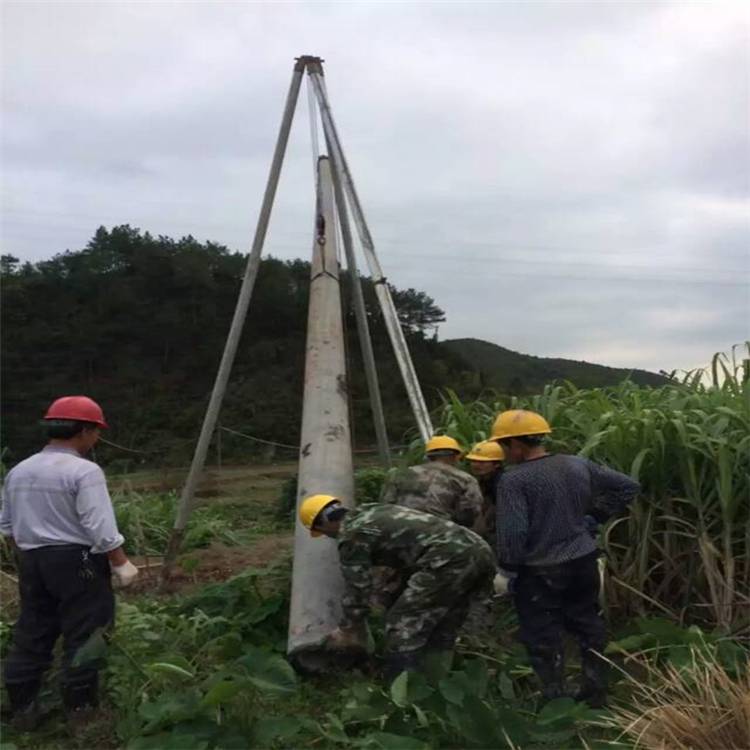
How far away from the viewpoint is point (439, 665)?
4.53m

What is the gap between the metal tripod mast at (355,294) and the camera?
664 cm

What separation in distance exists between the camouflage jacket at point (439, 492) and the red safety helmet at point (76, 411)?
175cm

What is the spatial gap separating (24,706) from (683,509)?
3.59 meters

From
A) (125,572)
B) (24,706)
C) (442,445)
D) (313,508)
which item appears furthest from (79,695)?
(442,445)

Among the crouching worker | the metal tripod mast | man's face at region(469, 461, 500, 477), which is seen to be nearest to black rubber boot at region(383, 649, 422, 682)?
the crouching worker

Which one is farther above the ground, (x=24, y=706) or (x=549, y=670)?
(x=549, y=670)

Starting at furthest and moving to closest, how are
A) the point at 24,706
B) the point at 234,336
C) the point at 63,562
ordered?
1. the point at 234,336
2. the point at 24,706
3. the point at 63,562

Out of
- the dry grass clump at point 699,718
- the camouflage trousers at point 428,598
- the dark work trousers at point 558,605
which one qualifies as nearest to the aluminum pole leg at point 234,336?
the camouflage trousers at point 428,598

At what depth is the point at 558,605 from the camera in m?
4.62

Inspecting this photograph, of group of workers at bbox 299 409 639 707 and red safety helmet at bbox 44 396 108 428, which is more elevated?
red safety helmet at bbox 44 396 108 428

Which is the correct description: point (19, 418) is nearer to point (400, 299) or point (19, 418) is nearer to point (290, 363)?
point (290, 363)

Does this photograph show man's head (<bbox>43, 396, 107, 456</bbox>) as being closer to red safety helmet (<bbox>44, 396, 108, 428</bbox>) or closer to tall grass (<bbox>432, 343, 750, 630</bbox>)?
red safety helmet (<bbox>44, 396, 108, 428</bbox>)

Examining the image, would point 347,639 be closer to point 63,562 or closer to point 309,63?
point 63,562

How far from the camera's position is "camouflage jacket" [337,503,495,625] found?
4684 mm
